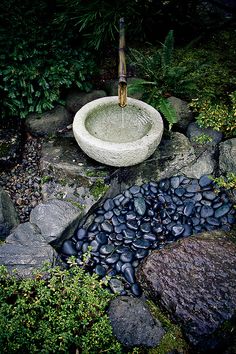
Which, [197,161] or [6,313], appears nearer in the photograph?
[6,313]

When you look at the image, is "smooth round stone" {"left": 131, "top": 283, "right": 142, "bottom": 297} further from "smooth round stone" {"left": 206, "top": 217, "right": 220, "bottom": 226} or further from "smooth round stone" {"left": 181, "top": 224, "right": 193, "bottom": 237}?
"smooth round stone" {"left": 206, "top": 217, "right": 220, "bottom": 226}

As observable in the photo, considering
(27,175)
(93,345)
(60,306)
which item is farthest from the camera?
(27,175)

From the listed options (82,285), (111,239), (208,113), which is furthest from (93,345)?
(208,113)

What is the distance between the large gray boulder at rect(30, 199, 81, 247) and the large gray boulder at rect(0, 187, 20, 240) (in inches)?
8.2

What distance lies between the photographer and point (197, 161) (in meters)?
4.59

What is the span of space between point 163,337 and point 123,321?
0.37 metres

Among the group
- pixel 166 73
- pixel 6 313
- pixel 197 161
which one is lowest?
pixel 6 313

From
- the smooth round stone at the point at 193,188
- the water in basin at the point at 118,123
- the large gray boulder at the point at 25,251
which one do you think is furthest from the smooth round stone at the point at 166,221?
the large gray boulder at the point at 25,251

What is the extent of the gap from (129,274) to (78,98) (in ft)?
8.77

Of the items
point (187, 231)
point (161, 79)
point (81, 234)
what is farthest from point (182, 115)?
point (81, 234)

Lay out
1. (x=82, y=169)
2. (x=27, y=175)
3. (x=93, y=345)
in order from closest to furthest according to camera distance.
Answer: (x=93, y=345) → (x=82, y=169) → (x=27, y=175)

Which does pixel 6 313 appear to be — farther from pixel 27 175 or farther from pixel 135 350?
pixel 27 175

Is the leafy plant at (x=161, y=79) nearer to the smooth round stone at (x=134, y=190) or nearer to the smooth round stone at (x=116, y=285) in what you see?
the smooth round stone at (x=134, y=190)

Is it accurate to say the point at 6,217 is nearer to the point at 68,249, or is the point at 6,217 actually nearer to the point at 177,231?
the point at 68,249
